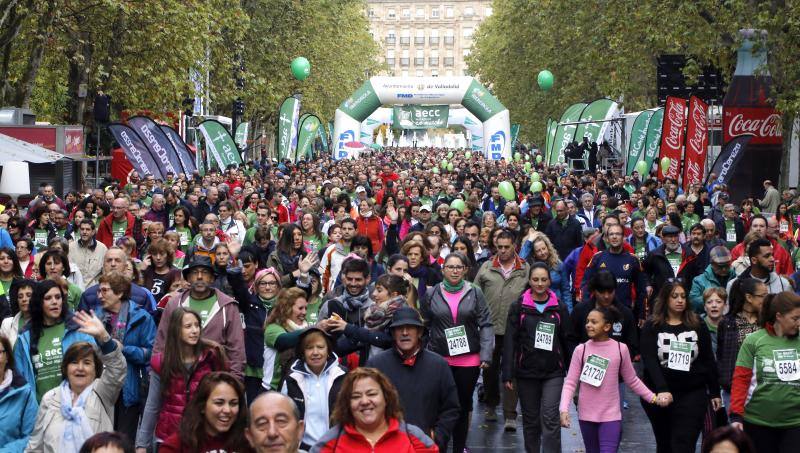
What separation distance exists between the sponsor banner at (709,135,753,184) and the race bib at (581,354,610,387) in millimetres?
17915

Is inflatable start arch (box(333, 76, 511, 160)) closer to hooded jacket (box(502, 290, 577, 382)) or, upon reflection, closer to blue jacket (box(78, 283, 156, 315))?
blue jacket (box(78, 283, 156, 315))

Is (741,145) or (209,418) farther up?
(741,145)

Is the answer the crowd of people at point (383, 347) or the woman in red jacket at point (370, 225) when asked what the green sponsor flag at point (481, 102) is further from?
the crowd of people at point (383, 347)

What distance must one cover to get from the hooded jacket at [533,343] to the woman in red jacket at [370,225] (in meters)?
7.21

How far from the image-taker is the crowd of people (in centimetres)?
595

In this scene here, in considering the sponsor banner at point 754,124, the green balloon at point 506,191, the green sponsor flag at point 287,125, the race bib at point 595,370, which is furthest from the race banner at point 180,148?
the race bib at point 595,370

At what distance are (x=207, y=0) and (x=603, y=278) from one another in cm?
2612

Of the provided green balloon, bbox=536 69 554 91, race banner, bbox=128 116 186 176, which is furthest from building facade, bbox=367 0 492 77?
race banner, bbox=128 116 186 176

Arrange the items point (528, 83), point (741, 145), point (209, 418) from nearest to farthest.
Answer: point (209, 418) < point (741, 145) < point (528, 83)

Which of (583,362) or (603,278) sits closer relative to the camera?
(583,362)

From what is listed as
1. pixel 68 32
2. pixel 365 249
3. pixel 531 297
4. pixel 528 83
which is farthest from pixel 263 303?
pixel 528 83

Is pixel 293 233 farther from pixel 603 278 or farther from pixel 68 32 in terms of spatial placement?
pixel 68 32

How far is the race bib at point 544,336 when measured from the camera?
8.99m

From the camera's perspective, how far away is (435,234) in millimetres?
13336
